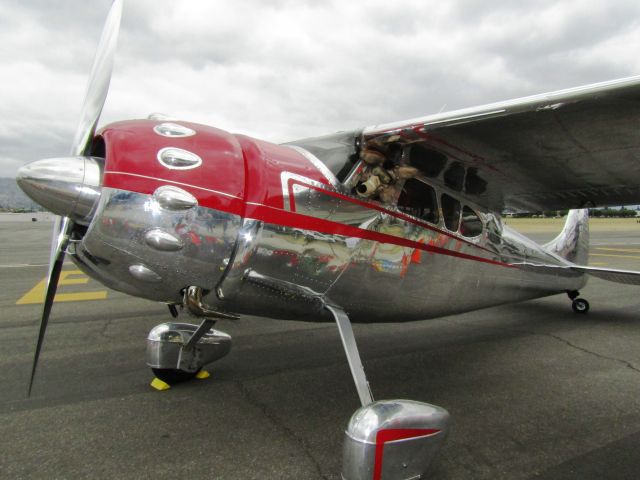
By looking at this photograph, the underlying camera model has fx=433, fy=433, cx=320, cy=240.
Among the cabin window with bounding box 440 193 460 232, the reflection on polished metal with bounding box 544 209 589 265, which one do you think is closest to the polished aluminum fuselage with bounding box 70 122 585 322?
the cabin window with bounding box 440 193 460 232

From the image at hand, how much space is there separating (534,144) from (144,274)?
10.1 feet

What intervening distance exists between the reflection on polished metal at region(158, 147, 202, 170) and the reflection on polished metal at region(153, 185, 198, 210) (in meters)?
0.14

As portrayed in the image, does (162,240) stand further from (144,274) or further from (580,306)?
(580,306)

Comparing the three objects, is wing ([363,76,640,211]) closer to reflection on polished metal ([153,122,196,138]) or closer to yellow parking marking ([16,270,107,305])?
reflection on polished metal ([153,122,196,138])

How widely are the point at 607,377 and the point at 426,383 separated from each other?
6.44 ft

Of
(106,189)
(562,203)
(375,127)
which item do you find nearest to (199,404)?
(106,189)

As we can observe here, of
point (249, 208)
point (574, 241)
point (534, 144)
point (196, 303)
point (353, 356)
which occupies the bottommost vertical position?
point (353, 356)

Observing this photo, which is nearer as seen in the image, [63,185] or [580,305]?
[63,185]

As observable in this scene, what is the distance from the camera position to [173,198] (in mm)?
2488

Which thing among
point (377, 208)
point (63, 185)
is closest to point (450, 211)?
point (377, 208)

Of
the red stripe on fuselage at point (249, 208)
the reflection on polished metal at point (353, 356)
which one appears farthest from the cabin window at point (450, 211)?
the reflection on polished metal at point (353, 356)

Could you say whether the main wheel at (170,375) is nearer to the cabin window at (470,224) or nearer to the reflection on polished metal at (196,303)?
the reflection on polished metal at (196,303)

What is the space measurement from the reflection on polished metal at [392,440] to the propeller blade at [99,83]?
7.98 ft

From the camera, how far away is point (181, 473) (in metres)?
2.73
